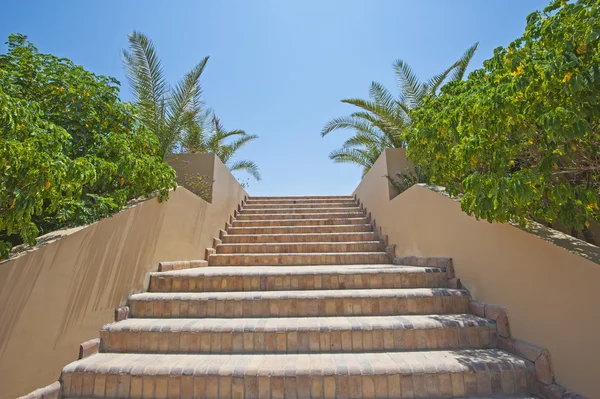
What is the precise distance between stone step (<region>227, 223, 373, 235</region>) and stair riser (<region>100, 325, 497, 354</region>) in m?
3.67

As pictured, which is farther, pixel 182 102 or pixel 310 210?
pixel 310 210

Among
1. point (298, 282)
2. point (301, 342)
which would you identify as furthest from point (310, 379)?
point (298, 282)

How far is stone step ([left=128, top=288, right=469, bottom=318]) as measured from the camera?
310 centimetres

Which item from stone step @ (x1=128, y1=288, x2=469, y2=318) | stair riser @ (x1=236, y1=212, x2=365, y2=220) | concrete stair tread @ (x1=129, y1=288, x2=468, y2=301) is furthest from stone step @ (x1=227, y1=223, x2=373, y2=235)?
stone step @ (x1=128, y1=288, x2=469, y2=318)

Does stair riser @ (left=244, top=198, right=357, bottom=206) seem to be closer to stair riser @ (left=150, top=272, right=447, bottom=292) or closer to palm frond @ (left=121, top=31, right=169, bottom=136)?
palm frond @ (left=121, top=31, right=169, bottom=136)

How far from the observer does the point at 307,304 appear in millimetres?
3166

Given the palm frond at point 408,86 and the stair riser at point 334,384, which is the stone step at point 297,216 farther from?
the stair riser at point 334,384

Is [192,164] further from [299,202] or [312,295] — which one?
[312,295]

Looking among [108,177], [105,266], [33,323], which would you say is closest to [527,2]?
[108,177]

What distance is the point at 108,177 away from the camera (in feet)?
9.85

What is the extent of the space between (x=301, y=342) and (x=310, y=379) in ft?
1.48

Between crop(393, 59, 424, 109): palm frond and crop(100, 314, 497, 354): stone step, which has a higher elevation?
crop(393, 59, 424, 109): palm frond

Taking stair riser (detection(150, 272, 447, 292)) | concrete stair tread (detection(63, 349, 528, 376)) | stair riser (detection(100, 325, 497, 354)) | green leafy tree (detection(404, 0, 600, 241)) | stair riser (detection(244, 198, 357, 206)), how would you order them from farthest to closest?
stair riser (detection(244, 198, 357, 206)) → stair riser (detection(150, 272, 447, 292)) → stair riser (detection(100, 325, 497, 354)) → concrete stair tread (detection(63, 349, 528, 376)) → green leafy tree (detection(404, 0, 600, 241))

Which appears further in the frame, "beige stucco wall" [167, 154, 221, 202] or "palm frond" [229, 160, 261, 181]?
"palm frond" [229, 160, 261, 181]
